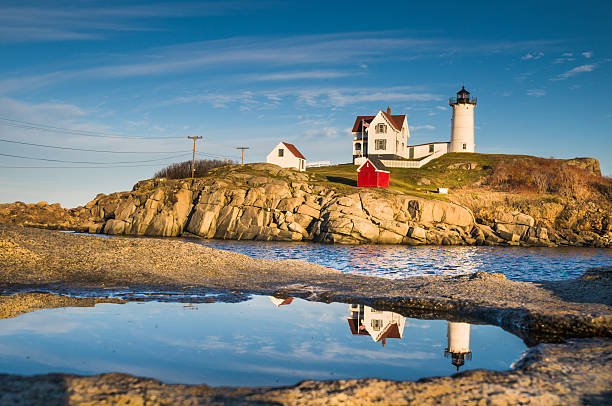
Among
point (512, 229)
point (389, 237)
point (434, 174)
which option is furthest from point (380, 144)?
point (389, 237)

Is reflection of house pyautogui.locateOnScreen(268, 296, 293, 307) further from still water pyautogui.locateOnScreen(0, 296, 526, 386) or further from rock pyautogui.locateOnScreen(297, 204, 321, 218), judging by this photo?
rock pyautogui.locateOnScreen(297, 204, 321, 218)

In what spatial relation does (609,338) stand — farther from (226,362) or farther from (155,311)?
(155,311)

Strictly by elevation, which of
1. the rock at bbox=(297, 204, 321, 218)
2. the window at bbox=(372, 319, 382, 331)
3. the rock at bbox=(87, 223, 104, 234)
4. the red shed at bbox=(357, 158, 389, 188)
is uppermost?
the red shed at bbox=(357, 158, 389, 188)

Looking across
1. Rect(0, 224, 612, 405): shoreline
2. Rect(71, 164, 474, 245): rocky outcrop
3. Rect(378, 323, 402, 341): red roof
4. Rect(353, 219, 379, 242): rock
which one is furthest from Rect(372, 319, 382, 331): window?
Rect(353, 219, 379, 242): rock

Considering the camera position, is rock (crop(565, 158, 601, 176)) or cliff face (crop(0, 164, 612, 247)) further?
rock (crop(565, 158, 601, 176))

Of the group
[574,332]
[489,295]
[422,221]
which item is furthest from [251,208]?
[574,332]

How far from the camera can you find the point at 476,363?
9.59 m

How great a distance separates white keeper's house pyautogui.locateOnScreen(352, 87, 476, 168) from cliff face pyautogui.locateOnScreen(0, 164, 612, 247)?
28766 mm

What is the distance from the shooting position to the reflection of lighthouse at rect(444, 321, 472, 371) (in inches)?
392

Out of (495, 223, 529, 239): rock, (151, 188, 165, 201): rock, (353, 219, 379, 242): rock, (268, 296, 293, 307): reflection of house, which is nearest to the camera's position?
(268, 296, 293, 307): reflection of house

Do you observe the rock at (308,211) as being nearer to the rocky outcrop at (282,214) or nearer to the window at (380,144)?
the rocky outcrop at (282,214)

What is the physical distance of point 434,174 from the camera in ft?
280

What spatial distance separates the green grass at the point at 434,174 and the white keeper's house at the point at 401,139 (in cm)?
291

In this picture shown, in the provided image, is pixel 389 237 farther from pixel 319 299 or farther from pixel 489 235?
pixel 319 299
